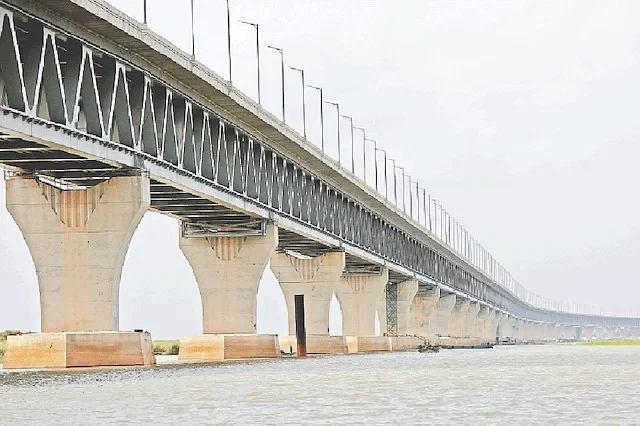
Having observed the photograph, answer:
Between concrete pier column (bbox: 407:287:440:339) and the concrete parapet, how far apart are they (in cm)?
5516

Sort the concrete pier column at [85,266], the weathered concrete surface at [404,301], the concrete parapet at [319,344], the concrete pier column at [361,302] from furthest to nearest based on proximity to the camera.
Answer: the weathered concrete surface at [404,301]
the concrete pier column at [361,302]
the concrete parapet at [319,344]
the concrete pier column at [85,266]

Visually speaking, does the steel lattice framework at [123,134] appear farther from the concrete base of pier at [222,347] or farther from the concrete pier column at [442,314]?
the concrete pier column at [442,314]

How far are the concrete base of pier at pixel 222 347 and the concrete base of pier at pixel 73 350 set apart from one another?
19165mm

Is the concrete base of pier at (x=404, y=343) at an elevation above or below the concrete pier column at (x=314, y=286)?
below

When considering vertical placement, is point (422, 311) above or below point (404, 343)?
Result: above

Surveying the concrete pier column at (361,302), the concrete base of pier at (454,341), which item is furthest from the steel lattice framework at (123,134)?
the concrete base of pier at (454,341)

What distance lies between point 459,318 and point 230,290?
124421 mm

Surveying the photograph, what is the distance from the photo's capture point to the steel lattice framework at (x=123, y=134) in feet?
131

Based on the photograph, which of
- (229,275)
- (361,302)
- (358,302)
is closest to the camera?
(229,275)

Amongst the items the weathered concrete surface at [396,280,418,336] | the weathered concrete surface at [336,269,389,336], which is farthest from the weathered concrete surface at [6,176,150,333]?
the weathered concrete surface at [396,280,418,336]

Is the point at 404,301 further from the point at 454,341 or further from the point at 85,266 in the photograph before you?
the point at 85,266

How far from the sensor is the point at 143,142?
50.9 meters

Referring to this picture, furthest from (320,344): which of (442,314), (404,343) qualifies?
(442,314)

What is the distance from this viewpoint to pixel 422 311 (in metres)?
156
